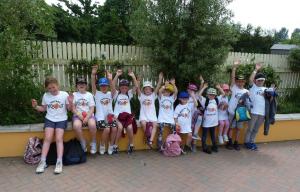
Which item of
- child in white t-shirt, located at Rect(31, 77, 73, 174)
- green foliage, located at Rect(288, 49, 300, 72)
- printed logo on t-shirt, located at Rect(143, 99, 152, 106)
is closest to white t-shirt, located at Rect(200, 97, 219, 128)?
printed logo on t-shirt, located at Rect(143, 99, 152, 106)

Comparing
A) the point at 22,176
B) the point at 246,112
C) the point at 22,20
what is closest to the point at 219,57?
the point at 246,112

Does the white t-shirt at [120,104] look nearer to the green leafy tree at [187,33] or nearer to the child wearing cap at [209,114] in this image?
the child wearing cap at [209,114]

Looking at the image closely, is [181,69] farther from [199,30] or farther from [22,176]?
[22,176]

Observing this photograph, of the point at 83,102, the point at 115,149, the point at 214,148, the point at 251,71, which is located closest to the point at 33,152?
the point at 83,102

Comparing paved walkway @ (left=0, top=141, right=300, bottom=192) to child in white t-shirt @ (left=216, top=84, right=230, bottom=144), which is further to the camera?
child in white t-shirt @ (left=216, top=84, right=230, bottom=144)

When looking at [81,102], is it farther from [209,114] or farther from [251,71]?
[251,71]

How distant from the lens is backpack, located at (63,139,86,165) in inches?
210

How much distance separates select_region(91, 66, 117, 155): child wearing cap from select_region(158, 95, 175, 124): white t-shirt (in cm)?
95

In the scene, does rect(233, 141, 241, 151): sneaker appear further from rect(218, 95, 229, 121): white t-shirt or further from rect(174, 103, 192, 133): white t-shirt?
rect(174, 103, 192, 133): white t-shirt

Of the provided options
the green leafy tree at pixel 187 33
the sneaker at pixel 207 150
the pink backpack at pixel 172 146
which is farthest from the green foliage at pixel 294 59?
the pink backpack at pixel 172 146

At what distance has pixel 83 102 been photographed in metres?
5.64

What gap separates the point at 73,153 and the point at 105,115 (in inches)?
35.9

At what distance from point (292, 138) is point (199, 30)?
3.30 m

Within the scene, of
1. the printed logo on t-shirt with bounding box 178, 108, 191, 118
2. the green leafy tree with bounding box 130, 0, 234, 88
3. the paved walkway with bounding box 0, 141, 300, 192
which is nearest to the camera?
the paved walkway with bounding box 0, 141, 300, 192
